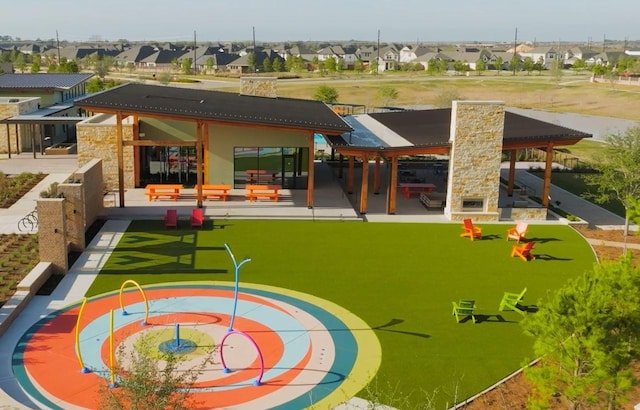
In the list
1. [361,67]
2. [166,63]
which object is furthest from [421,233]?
[166,63]

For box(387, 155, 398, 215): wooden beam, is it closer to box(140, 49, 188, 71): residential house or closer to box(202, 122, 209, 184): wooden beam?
box(202, 122, 209, 184): wooden beam

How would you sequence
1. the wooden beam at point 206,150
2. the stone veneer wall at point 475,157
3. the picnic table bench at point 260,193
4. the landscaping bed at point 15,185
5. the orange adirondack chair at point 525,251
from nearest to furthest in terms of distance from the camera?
the orange adirondack chair at point 525,251
the stone veneer wall at point 475,157
the landscaping bed at point 15,185
the picnic table bench at point 260,193
the wooden beam at point 206,150

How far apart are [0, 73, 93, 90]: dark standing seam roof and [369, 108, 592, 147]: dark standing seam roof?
2519 cm

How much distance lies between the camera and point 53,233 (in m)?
20.3

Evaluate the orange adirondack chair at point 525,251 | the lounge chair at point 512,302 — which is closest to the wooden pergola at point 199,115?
the orange adirondack chair at point 525,251

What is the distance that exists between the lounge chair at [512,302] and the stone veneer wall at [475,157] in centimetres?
Answer: 947

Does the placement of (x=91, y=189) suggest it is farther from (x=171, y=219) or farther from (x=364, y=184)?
(x=364, y=184)

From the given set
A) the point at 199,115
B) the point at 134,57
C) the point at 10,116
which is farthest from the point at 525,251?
the point at 134,57

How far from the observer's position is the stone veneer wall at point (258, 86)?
37906 mm

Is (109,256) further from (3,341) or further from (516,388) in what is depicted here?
(516,388)

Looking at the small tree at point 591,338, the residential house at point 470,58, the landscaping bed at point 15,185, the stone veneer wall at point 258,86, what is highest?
the residential house at point 470,58

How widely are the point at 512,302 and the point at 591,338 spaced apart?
7.53m

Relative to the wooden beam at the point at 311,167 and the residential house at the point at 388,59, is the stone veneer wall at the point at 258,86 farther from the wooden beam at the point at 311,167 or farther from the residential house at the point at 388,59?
the residential house at the point at 388,59

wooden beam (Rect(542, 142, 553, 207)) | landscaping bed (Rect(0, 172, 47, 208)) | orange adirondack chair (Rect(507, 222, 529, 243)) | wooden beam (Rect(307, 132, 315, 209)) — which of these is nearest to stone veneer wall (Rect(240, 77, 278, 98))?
wooden beam (Rect(307, 132, 315, 209))
